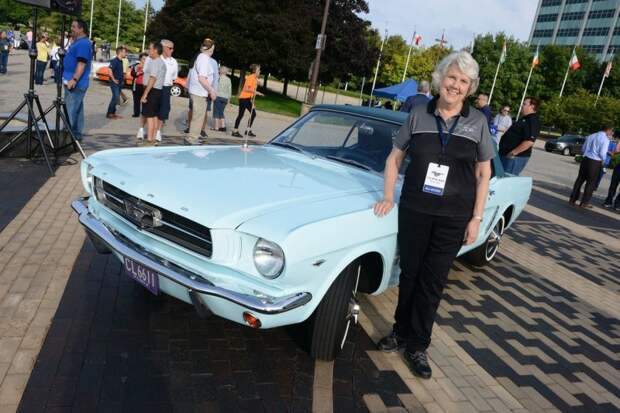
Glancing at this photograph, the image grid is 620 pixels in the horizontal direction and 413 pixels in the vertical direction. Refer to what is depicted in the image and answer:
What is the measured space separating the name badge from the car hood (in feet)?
1.80

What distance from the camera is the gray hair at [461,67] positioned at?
2.97 m

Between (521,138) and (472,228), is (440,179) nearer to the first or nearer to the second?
(472,228)

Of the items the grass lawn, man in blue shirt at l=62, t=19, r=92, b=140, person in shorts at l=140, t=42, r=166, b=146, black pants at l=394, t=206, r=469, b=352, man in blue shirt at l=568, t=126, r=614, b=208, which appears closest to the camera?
black pants at l=394, t=206, r=469, b=352

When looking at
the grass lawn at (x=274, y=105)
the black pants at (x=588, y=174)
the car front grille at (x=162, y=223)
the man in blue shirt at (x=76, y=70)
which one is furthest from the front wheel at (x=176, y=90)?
the car front grille at (x=162, y=223)

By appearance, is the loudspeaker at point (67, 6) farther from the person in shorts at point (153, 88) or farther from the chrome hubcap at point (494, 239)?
the chrome hubcap at point (494, 239)

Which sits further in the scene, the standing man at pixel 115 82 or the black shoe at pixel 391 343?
the standing man at pixel 115 82

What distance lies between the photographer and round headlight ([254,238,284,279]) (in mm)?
2615

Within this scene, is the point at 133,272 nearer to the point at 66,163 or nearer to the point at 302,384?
the point at 302,384

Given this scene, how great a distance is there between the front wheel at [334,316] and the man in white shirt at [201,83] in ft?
22.7

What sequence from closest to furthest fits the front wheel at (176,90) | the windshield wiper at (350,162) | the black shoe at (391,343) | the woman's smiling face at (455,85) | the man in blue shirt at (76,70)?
the woman's smiling face at (455,85) → the black shoe at (391,343) → the windshield wiper at (350,162) → the man in blue shirt at (76,70) → the front wheel at (176,90)

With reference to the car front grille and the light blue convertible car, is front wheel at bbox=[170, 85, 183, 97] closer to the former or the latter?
the light blue convertible car

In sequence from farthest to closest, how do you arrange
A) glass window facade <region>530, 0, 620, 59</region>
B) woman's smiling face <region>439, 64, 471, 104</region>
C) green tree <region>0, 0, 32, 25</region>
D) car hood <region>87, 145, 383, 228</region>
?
glass window facade <region>530, 0, 620, 59</region>
green tree <region>0, 0, 32, 25</region>
woman's smiling face <region>439, 64, 471, 104</region>
car hood <region>87, 145, 383, 228</region>

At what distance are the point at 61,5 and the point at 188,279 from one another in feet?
17.9

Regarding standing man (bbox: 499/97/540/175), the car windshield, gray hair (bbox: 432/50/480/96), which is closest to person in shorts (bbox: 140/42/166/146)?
the car windshield
